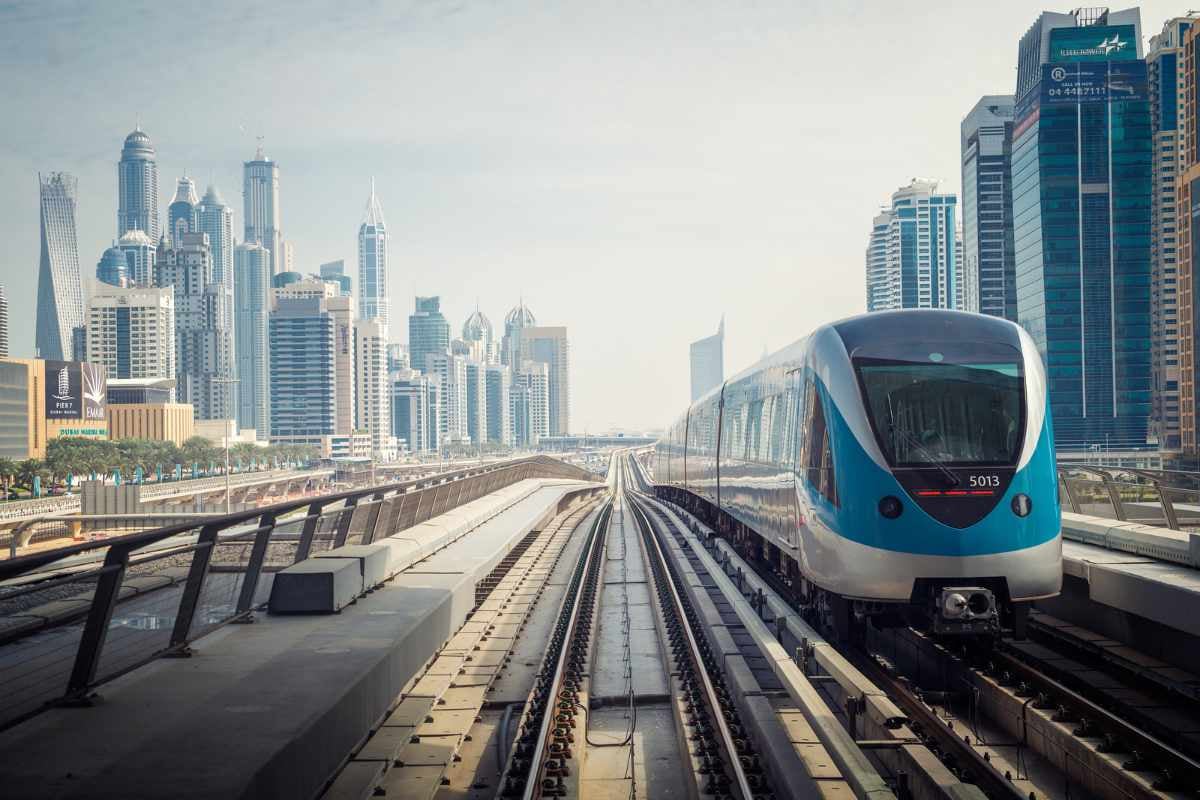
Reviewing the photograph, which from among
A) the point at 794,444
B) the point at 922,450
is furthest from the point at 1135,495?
the point at 922,450

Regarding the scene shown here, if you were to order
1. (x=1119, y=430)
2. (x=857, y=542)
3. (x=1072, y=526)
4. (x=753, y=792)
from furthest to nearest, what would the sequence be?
(x=1119, y=430), (x=1072, y=526), (x=857, y=542), (x=753, y=792)

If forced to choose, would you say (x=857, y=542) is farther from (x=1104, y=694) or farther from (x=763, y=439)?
(x=763, y=439)

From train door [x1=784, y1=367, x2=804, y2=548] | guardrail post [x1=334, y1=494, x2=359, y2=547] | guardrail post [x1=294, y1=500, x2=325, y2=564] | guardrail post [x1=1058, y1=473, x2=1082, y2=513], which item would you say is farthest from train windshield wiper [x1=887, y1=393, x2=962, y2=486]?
guardrail post [x1=1058, y1=473, x2=1082, y2=513]

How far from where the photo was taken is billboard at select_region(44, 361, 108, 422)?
459 feet

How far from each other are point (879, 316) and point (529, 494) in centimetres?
2707

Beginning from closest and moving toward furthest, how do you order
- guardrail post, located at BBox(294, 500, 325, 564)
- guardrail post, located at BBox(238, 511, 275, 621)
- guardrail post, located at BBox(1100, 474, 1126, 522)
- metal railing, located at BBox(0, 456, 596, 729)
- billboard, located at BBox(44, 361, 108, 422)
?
metal railing, located at BBox(0, 456, 596, 729) → guardrail post, located at BBox(238, 511, 275, 621) → guardrail post, located at BBox(294, 500, 325, 564) → guardrail post, located at BBox(1100, 474, 1126, 522) → billboard, located at BBox(44, 361, 108, 422)

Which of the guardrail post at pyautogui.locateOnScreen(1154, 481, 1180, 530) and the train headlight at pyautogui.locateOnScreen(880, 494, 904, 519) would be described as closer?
the train headlight at pyautogui.locateOnScreen(880, 494, 904, 519)

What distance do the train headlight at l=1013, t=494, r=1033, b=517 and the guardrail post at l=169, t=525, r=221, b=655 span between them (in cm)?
677

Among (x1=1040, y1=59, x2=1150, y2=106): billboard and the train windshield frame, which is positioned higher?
(x1=1040, y1=59, x2=1150, y2=106): billboard

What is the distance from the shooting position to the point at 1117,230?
116 meters

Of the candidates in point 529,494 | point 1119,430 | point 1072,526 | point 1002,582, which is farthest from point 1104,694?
point 1119,430

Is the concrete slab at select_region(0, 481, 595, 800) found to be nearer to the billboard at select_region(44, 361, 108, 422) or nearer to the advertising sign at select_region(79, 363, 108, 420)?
the billboard at select_region(44, 361, 108, 422)

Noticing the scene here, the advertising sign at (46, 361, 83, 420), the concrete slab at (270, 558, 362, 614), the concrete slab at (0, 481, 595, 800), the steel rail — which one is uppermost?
the advertising sign at (46, 361, 83, 420)

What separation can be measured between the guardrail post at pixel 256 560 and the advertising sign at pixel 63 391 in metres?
146
